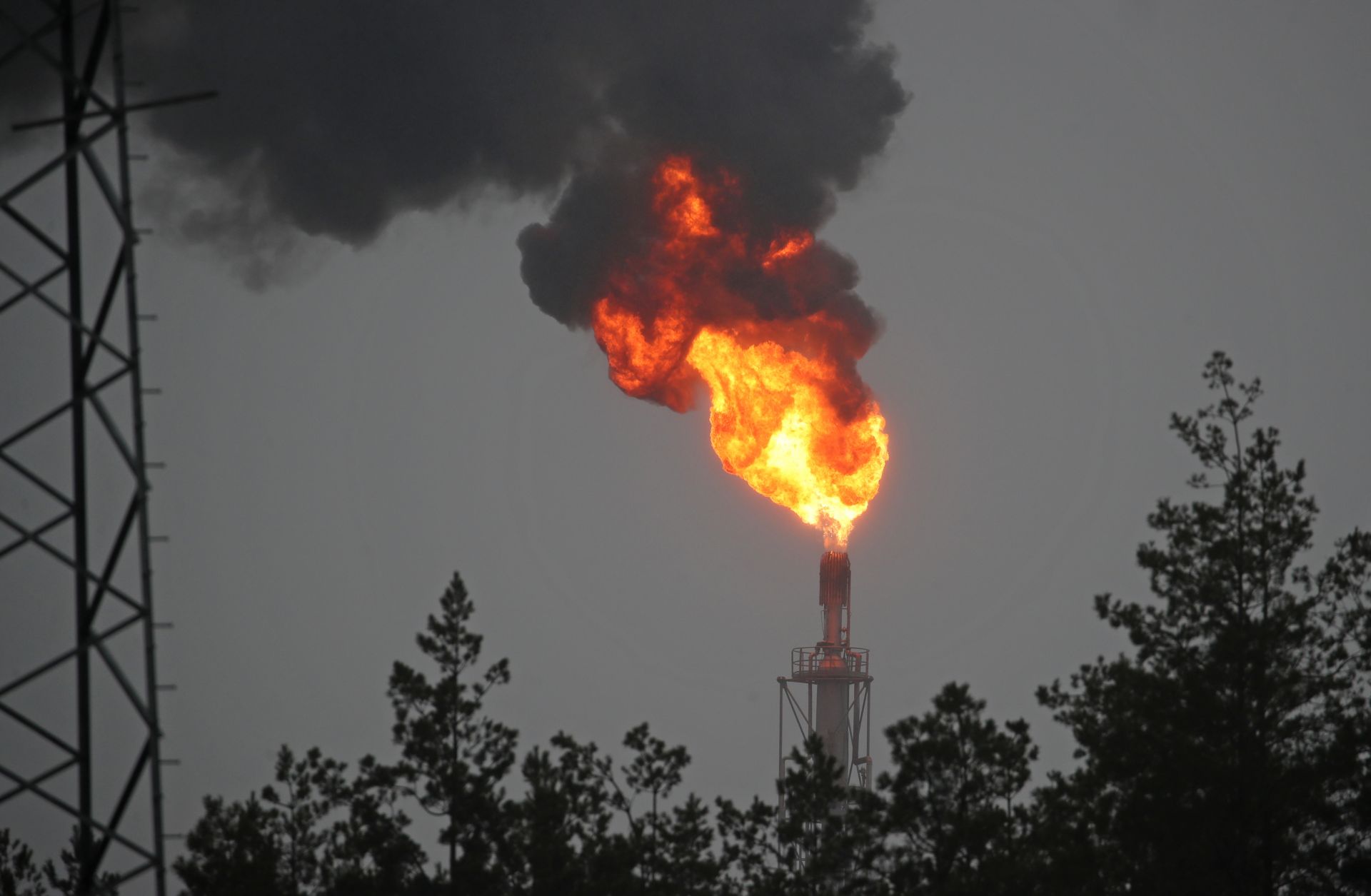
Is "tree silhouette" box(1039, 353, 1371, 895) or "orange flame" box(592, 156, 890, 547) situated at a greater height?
"orange flame" box(592, 156, 890, 547)

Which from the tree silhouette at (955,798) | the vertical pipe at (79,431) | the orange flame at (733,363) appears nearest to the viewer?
the vertical pipe at (79,431)

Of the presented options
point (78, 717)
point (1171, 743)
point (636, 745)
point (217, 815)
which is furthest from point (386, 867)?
point (78, 717)

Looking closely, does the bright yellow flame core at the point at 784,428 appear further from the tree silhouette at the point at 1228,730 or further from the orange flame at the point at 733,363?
the tree silhouette at the point at 1228,730

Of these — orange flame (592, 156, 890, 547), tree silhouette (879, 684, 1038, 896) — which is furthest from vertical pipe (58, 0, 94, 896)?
orange flame (592, 156, 890, 547)

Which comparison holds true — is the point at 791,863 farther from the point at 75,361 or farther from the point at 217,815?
the point at 75,361

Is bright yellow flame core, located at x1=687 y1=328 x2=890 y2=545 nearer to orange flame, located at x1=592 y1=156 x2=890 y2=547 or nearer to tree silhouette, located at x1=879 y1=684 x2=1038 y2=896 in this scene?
orange flame, located at x1=592 y1=156 x2=890 y2=547

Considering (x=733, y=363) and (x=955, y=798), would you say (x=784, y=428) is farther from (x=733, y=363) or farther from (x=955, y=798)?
(x=955, y=798)

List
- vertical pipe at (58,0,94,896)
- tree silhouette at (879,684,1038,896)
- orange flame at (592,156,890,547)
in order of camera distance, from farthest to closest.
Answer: orange flame at (592,156,890,547)
tree silhouette at (879,684,1038,896)
vertical pipe at (58,0,94,896)

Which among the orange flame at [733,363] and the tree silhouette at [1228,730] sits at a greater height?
the orange flame at [733,363]

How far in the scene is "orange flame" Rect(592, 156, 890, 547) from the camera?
84375 millimetres

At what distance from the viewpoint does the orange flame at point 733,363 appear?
84.4 meters

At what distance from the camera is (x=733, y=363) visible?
86.8 metres

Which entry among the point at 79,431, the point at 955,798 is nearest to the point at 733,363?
the point at 955,798

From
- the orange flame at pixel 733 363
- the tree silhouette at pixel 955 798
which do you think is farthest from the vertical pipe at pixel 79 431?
the orange flame at pixel 733 363
